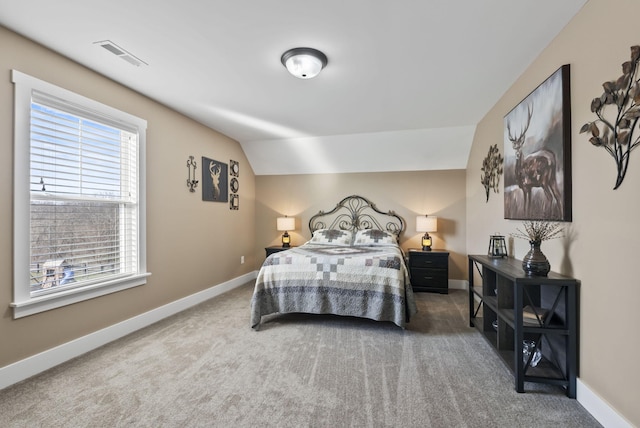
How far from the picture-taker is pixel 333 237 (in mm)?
4758

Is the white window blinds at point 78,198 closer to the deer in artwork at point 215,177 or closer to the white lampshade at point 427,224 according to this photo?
the deer in artwork at point 215,177

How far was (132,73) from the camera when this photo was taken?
2623 millimetres

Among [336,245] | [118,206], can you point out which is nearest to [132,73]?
[118,206]

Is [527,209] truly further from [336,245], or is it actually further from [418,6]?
[336,245]

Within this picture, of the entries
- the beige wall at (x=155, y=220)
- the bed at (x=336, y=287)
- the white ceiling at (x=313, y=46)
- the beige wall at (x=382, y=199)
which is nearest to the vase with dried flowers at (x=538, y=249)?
the bed at (x=336, y=287)

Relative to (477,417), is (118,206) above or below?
above

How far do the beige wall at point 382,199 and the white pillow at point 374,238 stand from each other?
1.71ft

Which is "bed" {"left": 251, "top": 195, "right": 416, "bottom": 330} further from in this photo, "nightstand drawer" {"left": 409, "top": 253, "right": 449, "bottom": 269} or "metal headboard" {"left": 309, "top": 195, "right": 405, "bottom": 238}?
"metal headboard" {"left": 309, "top": 195, "right": 405, "bottom": 238}

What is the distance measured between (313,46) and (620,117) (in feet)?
6.26

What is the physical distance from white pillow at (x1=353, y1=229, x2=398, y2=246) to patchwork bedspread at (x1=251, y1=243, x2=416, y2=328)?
4.23 feet

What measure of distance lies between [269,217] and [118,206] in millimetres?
2896

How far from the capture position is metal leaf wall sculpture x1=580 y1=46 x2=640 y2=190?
1405 mm

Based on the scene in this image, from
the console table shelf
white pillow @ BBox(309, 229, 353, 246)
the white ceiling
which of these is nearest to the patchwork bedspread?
the console table shelf

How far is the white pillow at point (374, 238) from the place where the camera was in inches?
178
